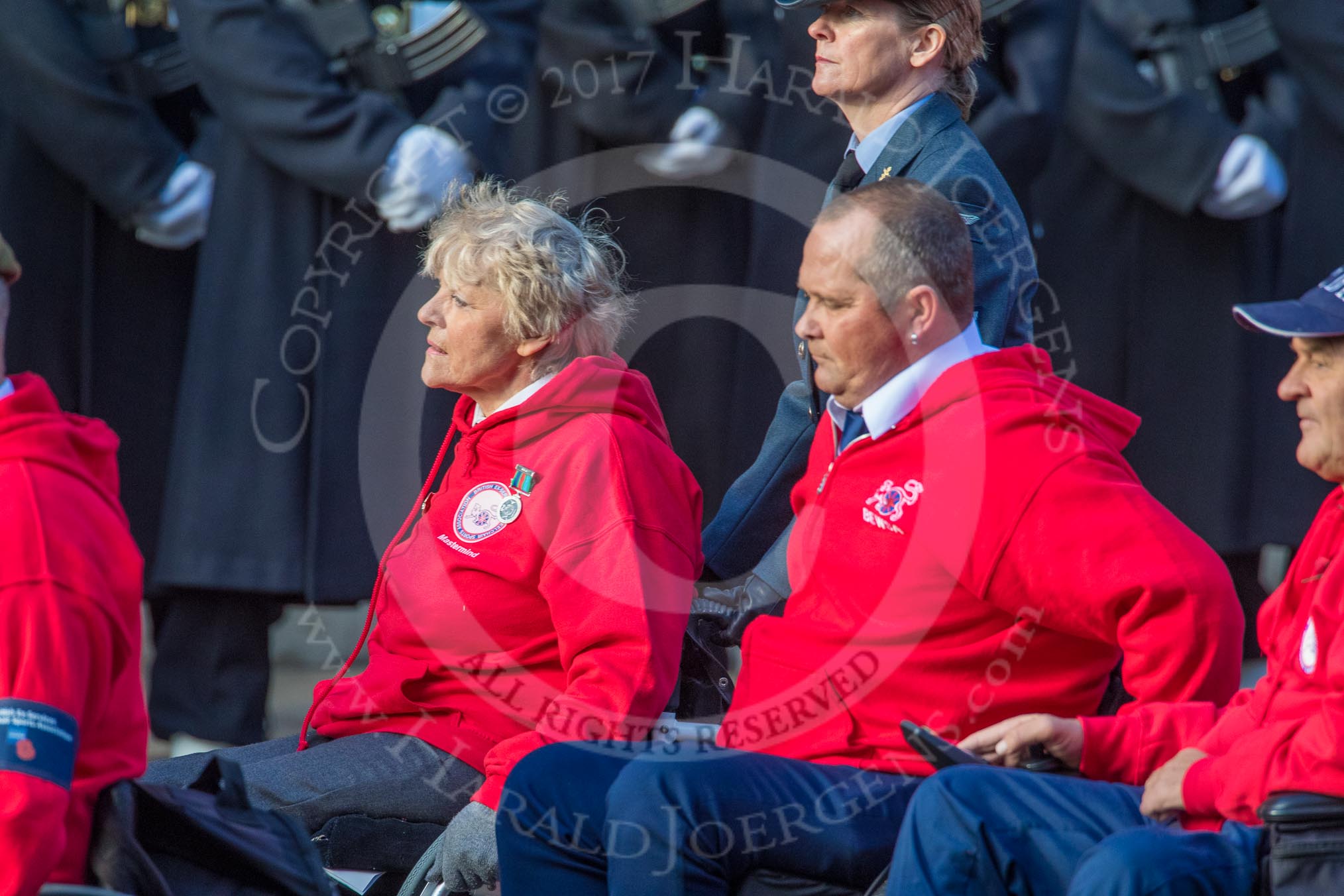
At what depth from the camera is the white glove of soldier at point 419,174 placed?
419cm

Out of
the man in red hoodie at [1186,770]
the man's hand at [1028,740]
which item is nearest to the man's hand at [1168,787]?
the man in red hoodie at [1186,770]

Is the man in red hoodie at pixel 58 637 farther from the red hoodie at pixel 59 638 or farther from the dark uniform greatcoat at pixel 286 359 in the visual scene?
the dark uniform greatcoat at pixel 286 359

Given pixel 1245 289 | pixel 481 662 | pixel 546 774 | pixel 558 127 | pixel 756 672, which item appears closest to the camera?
pixel 546 774

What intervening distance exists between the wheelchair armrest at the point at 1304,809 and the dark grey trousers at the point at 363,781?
4.03 ft

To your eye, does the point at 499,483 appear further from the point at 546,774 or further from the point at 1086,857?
the point at 1086,857

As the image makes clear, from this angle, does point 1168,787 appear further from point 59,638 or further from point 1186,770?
point 59,638

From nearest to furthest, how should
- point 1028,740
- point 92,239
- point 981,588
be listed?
point 1028,740
point 981,588
point 92,239

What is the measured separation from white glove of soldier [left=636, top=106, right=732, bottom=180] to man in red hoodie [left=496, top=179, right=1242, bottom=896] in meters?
1.92

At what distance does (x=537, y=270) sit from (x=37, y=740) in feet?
4.06

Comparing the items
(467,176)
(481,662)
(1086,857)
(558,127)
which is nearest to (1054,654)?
(1086,857)

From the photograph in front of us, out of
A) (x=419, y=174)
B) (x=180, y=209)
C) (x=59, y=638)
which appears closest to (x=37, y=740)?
(x=59, y=638)

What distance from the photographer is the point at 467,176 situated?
13.9 feet

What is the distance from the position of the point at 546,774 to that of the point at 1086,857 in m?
0.72

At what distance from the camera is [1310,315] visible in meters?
2.24
